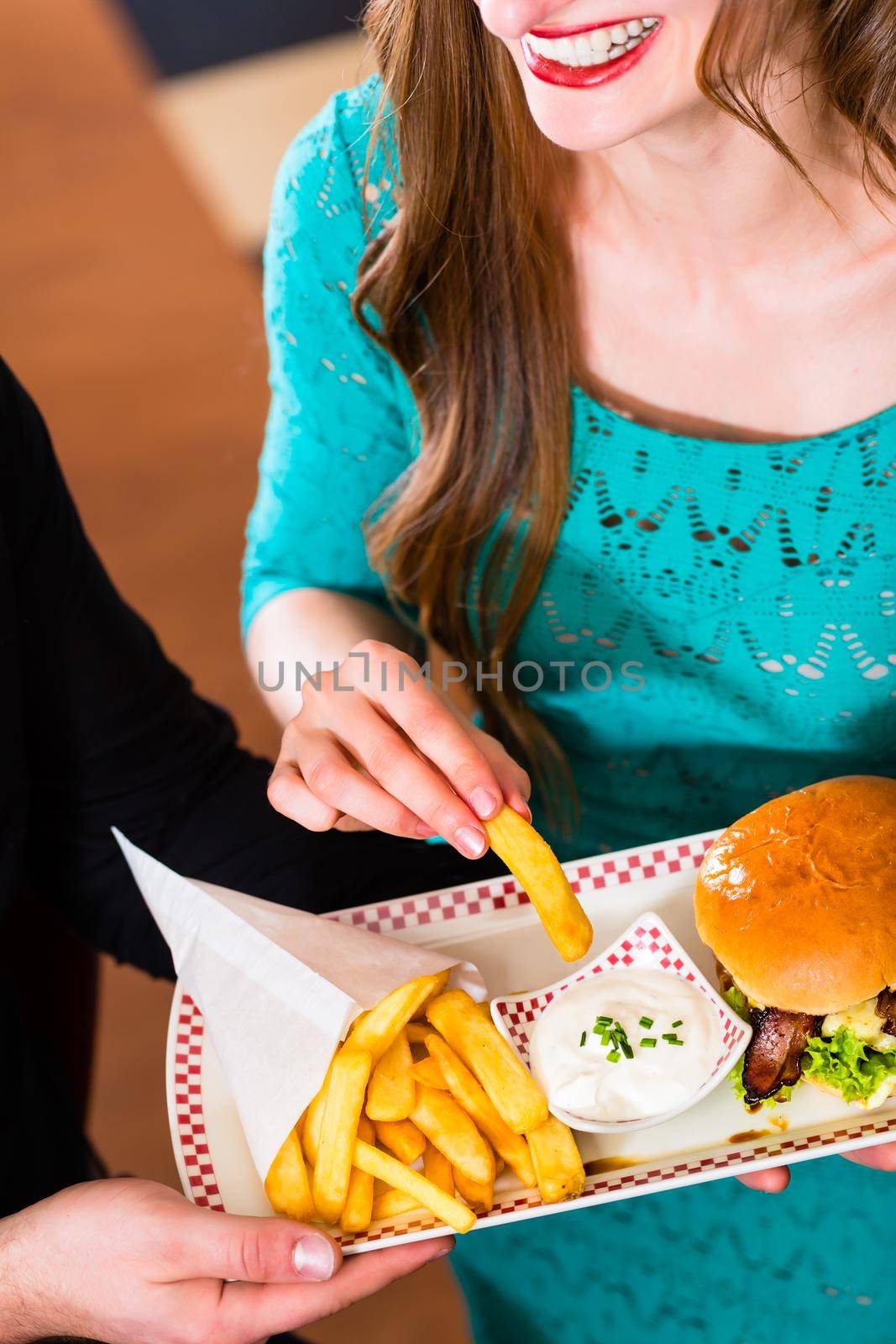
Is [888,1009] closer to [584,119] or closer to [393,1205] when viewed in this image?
[393,1205]

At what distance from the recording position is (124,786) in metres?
1.67

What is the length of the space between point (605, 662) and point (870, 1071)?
59 cm

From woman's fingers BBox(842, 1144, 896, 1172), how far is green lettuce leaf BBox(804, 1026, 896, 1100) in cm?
5

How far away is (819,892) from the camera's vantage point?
127cm

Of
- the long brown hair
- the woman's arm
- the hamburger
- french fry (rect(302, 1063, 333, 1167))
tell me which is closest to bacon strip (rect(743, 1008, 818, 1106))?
the hamburger

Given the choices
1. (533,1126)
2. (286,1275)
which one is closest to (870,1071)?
(533,1126)

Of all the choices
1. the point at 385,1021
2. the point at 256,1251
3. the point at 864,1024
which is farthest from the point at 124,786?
the point at 864,1024

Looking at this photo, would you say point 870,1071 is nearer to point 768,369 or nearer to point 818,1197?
point 818,1197

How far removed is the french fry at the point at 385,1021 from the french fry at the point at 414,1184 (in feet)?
0.28

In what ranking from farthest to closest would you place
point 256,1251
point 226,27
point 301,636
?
point 226,27 → point 301,636 → point 256,1251

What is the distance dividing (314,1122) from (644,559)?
0.71 metres

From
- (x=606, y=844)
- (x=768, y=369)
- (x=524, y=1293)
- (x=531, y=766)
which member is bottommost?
(x=524, y=1293)

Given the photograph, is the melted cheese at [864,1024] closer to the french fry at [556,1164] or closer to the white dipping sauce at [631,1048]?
the white dipping sauce at [631,1048]

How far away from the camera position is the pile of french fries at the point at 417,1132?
1192mm
